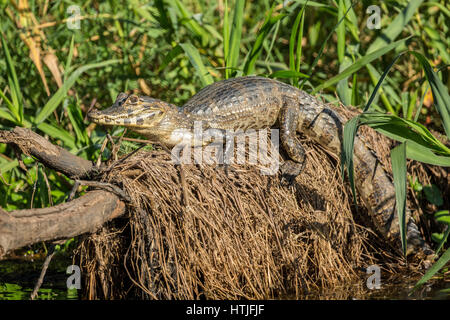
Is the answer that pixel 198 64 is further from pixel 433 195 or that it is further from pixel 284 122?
pixel 433 195

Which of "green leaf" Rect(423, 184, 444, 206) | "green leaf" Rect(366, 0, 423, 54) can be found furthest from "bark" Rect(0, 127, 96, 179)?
"green leaf" Rect(366, 0, 423, 54)

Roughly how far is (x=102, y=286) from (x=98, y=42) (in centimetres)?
283

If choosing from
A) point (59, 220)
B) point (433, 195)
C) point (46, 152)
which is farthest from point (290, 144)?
point (59, 220)

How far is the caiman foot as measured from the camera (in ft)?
12.6

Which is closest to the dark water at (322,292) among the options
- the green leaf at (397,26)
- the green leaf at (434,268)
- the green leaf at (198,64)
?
the green leaf at (434,268)

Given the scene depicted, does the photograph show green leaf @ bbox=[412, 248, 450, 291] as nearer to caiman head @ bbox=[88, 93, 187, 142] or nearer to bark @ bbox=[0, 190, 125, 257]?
bark @ bbox=[0, 190, 125, 257]

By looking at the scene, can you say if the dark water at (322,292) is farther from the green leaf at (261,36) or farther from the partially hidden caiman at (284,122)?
the green leaf at (261,36)

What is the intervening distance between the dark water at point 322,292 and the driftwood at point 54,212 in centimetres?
87

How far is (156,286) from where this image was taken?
3355 millimetres

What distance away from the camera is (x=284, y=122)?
4102mm

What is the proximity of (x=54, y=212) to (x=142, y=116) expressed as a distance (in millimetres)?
1119
